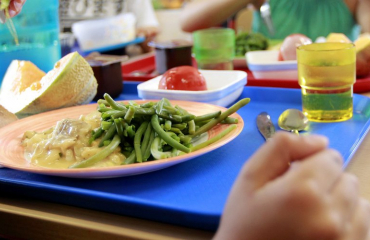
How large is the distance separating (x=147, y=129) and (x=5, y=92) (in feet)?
1.85

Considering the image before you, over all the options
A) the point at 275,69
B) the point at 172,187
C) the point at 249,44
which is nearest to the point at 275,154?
the point at 172,187

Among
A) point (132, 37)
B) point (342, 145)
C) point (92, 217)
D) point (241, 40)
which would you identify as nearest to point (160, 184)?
point (92, 217)

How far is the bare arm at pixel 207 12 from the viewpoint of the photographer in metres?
2.26

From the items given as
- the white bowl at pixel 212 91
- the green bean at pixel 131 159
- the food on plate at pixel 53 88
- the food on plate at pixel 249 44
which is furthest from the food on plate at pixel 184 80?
the food on plate at pixel 249 44

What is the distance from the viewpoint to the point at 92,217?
60 cm

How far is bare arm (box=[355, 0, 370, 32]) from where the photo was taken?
7.07 feet

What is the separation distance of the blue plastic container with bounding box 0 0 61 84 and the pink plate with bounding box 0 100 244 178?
397mm

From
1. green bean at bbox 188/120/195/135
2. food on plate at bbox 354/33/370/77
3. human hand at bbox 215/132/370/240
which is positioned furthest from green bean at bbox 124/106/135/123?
food on plate at bbox 354/33/370/77

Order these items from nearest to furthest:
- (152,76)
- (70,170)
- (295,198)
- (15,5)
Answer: (295,198) < (70,170) < (15,5) < (152,76)

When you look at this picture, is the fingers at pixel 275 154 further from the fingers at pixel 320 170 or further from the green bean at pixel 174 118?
the green bean at pixel 174 118

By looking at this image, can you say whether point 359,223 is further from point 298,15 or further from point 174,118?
point 298,15

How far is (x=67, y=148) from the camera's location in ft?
2.44

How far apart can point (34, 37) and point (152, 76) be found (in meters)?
0.39

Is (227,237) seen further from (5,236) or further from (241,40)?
(241,40)
